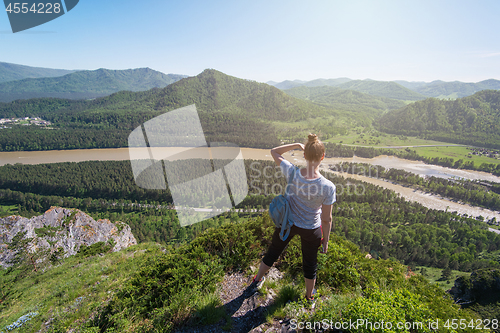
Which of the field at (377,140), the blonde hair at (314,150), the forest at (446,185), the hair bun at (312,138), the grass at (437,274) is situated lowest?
the grass at (437,274)

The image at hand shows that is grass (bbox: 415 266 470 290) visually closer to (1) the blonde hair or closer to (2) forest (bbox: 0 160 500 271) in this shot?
(2) forest (bbox: 0 160 500 271)

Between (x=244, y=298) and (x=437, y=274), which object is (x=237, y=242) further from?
(x=437, y=274)

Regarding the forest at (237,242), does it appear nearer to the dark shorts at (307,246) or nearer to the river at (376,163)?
the dark shorts at (307,246)

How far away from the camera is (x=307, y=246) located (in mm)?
2654

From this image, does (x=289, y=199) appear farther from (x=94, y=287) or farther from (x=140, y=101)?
(x=140, y=101)

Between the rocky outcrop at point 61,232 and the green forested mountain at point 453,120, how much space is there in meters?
121

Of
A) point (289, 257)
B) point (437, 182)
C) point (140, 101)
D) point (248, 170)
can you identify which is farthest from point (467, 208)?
point (140, 101)

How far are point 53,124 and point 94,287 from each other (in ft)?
401

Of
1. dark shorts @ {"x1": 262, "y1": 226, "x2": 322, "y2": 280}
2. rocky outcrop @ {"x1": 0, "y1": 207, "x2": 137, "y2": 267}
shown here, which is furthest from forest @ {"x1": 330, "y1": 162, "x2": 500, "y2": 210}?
dark shorts @ {"x1": 262, "y1": 226, "x2": 322, "y2": 280}

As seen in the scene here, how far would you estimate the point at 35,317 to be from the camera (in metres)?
4.69

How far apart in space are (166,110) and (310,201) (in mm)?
109254

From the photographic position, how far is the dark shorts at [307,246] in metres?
2.56

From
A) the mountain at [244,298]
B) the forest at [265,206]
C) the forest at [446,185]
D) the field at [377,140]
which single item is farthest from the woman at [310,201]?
the field at [377,140]

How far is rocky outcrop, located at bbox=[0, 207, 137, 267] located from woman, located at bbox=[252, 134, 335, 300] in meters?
13.2
